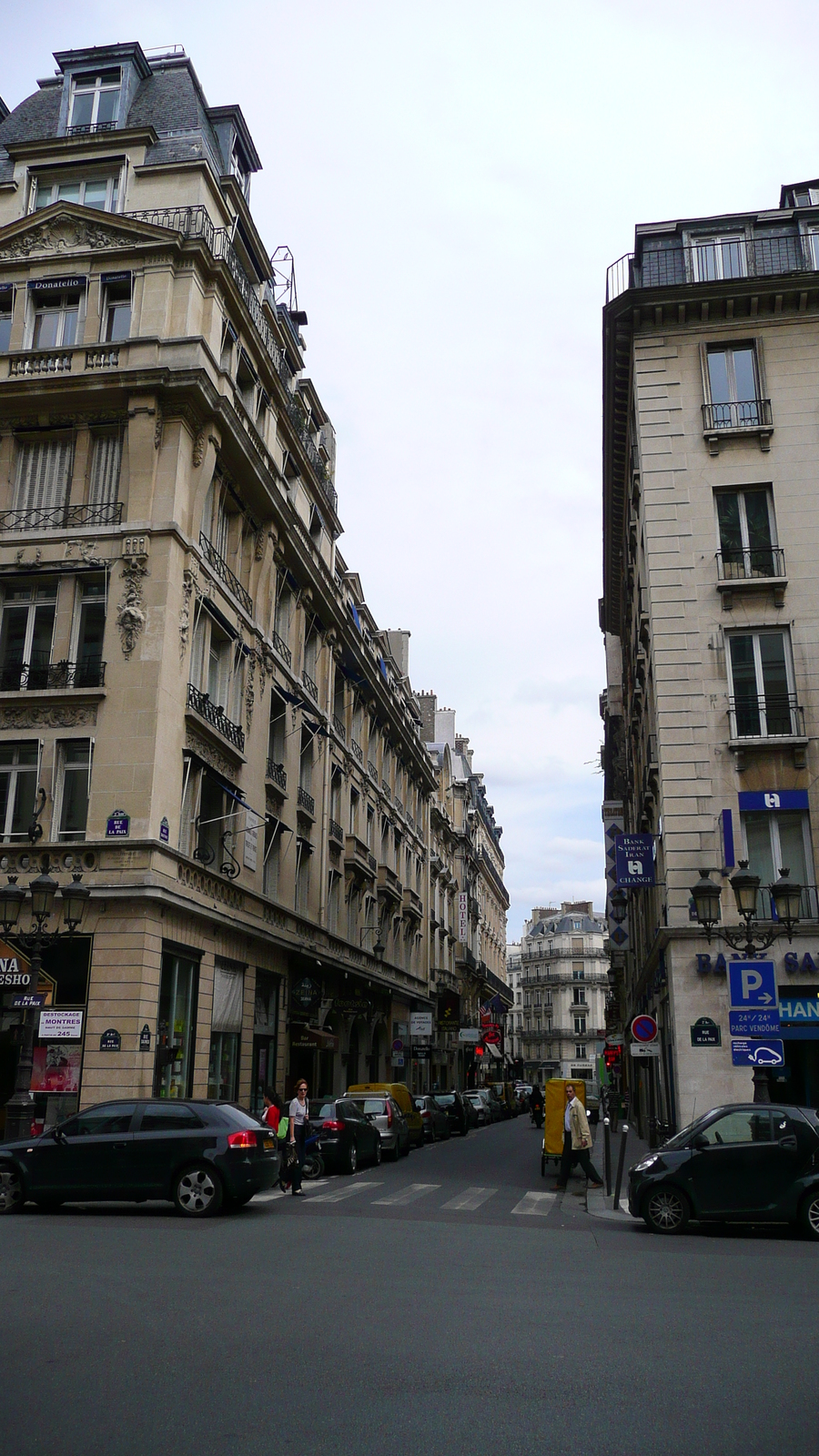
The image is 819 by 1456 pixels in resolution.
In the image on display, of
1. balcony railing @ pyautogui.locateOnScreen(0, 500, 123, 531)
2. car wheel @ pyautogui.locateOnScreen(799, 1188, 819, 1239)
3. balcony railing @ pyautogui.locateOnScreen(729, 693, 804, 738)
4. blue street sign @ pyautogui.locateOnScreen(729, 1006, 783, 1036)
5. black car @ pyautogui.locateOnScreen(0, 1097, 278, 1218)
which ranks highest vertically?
balcony railing @ pyautogui.locateOnScreen(0, 500, 123, 531)

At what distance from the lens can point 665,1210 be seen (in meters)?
13.8

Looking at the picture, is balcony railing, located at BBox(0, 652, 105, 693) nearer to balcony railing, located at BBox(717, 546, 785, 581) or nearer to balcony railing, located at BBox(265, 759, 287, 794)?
balcony railing, located at BBox(265, 759, 287, 794)

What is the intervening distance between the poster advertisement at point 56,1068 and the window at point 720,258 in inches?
819

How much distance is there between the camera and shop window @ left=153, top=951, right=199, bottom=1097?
71.0 feet

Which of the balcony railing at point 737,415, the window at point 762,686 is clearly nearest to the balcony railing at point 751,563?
the window at point 762,686

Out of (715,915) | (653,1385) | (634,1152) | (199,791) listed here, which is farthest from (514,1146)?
(653,1385)

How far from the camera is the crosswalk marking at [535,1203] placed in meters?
16.9

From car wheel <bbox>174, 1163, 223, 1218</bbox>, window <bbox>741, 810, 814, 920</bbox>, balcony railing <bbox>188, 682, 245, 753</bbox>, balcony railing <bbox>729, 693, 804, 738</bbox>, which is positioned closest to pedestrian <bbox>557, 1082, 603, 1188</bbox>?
window <bbox>741, 810, 814, 920</bbox>

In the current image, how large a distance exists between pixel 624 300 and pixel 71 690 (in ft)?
47.8

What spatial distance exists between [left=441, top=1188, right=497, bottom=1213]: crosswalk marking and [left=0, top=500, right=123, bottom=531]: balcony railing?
14580 mm

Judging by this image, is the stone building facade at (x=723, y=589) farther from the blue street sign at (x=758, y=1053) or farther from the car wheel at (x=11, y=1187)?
the car wheel at (x=11, y=1187)

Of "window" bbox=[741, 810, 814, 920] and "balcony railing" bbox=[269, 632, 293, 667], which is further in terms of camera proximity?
"balcony railing" bbox=[269, 632, 293, 667]

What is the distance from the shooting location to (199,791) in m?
24.7

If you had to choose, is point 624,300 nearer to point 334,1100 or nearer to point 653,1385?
point 334,1100
